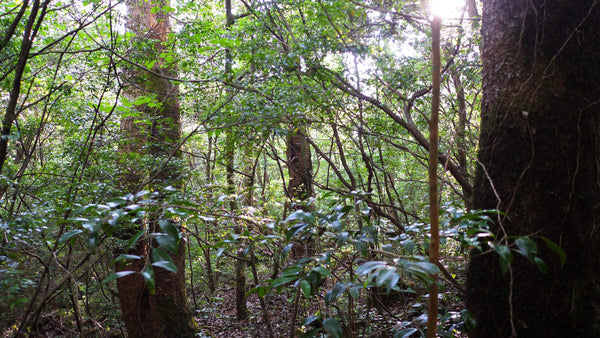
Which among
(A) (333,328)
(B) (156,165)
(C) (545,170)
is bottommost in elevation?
(A) (333,328)

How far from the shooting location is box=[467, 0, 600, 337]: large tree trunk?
170 centimetres

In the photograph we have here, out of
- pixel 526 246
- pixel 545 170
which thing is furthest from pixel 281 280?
pixel 545 170

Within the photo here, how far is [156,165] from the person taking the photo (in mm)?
4473

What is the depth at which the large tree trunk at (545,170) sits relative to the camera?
170cm

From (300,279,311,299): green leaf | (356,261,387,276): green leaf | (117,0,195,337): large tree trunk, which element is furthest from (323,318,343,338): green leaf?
(117,0,195,337): large tree trunk

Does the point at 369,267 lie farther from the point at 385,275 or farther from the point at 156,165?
the point at 156,165

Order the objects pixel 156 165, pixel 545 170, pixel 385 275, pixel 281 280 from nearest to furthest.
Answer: pixel 385 275 → pixel 281 280 → pixel 545 170 → pixel 156 165

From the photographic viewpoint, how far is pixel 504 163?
1912mm

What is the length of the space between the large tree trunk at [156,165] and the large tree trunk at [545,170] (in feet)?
11.8

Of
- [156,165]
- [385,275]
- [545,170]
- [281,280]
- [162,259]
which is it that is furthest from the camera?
[156,165]

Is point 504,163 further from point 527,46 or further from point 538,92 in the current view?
point 527,46

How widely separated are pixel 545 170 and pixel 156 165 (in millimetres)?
3930

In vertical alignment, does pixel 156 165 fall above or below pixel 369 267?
above

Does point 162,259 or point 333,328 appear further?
point 333,328
